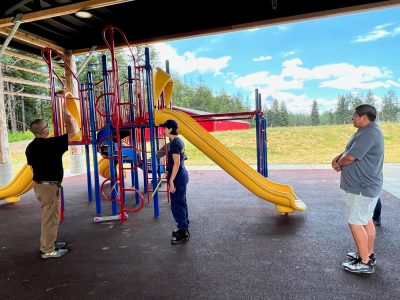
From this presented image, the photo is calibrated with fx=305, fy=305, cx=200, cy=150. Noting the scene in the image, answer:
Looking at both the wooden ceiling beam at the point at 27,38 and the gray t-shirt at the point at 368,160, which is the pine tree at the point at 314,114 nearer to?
the wooden ceiling beam at the point at 27,38

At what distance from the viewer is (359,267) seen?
290 centimetres

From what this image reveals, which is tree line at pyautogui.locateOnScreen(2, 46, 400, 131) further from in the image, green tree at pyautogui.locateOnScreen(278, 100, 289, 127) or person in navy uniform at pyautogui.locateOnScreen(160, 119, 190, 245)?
person in navy uniform at pyautogui.locateOnScreen(160, 119, 190, 245)

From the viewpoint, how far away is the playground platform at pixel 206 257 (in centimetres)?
269

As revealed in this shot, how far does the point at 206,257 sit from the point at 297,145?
14.9 m

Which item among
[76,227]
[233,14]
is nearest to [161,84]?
[76,227]

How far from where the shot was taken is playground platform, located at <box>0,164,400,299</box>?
269 centimetres

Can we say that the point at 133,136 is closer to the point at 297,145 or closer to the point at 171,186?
the point at 171,186

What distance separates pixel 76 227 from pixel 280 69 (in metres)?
26.3

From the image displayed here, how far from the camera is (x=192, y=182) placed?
8641mm

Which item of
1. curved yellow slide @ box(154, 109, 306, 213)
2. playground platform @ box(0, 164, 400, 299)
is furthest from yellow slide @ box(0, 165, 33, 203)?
curved yellow slide @ box(154, 109, 306, 213)

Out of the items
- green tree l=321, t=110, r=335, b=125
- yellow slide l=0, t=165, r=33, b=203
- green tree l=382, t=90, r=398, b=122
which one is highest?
green tree l=382, t=90, r=398, b=122

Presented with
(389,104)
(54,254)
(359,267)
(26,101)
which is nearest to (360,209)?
(359,267)

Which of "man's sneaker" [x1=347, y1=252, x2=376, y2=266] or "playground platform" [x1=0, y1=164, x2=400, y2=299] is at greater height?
"man's sneaker" [x1=347, y1=252, x2=376, y2=266]

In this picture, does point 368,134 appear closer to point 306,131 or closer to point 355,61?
point 306,131
